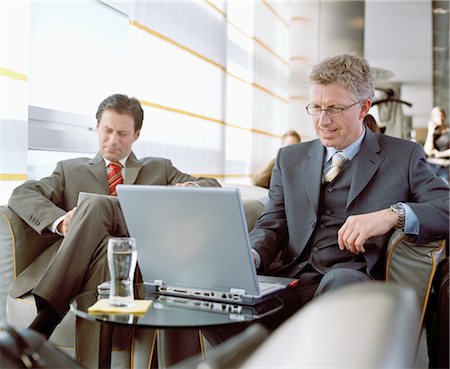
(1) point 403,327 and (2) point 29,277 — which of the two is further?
(2) point 29,277

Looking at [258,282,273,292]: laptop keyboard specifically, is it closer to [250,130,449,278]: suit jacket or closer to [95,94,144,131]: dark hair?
[250,130,449,278]: suit jacket

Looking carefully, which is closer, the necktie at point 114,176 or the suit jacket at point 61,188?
the suit jacket at point 61,188

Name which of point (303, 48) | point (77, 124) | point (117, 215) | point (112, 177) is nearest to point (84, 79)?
point (77, 124)

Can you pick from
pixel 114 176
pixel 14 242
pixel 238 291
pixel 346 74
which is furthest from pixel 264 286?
pixel 114 176

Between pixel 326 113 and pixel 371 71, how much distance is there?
26 cm

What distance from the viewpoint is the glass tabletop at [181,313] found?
127 centimetres

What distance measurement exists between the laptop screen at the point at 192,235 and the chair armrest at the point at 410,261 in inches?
26.2

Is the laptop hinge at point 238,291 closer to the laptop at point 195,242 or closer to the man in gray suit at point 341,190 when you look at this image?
the laptop at point 195,242

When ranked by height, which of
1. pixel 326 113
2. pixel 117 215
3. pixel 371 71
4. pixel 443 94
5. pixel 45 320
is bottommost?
pixel 45 320

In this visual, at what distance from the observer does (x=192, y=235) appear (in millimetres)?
1443

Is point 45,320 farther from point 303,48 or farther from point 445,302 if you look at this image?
point 303,48

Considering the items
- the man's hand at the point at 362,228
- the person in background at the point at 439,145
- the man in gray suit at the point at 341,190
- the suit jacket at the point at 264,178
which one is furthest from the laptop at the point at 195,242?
the person in background at the point at 439,145

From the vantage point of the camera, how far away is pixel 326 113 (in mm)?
2062

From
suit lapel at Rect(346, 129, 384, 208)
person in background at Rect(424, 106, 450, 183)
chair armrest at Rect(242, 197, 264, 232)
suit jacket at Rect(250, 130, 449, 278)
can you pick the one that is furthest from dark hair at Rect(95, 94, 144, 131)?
person in background at Rect(424, 106, 450, 183)
